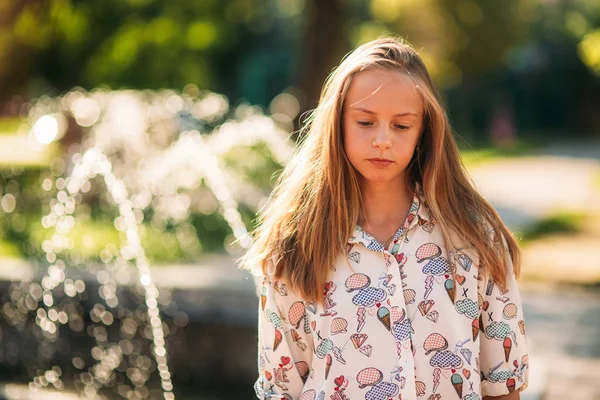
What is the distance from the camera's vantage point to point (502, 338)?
1.95 metres

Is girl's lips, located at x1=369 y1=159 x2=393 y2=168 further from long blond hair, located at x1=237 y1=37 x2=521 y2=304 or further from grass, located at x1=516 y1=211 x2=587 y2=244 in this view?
grass, located at x1=516 y1=211 x2=587 y2=244

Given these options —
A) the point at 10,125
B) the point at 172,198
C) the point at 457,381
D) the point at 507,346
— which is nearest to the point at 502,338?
the point at 507,346

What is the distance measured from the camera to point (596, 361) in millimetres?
5141

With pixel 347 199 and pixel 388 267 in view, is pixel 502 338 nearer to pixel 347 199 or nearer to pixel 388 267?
pixel 388 267

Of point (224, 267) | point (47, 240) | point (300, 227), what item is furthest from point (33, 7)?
point (300, 227)

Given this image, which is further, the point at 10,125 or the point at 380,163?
the point at 10,125

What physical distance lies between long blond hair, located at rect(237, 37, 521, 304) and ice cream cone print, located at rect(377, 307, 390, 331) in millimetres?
131

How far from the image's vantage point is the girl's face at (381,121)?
1.92m

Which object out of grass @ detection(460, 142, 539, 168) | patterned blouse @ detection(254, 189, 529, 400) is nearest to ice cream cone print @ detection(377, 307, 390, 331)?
patterned blouse @ detection(254, 189, 529, 400)

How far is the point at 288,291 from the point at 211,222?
267 inches

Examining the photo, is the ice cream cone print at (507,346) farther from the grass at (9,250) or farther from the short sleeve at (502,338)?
the grass at (9,250)

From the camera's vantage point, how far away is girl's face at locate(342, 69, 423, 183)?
1.92 meters

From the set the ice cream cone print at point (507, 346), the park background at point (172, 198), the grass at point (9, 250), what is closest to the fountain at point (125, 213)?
Result: the park background at point (172, 198)

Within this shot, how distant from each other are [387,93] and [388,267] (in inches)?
14.4
